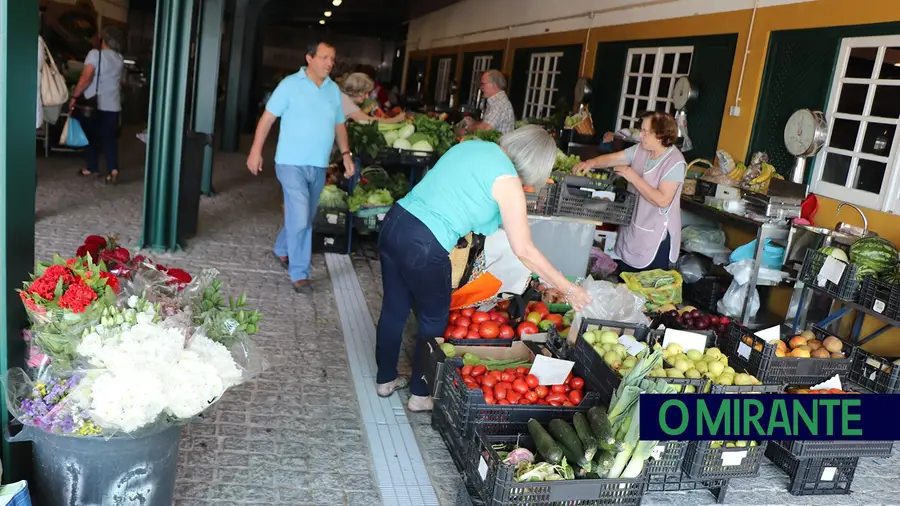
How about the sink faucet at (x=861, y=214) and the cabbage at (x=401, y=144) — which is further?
the cabbage at (x=401, y=144)

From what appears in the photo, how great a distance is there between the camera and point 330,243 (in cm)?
759

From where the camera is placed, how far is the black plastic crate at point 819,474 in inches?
152

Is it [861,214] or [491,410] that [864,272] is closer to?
[861,214]

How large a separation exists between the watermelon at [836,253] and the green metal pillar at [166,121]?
511 centimetres

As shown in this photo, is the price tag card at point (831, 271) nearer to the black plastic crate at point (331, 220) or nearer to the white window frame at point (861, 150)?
the white window frame at point (861, 150)

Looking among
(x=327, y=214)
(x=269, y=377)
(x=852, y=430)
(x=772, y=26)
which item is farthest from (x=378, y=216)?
(x=852, y=430)

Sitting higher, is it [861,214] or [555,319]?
[861,214]

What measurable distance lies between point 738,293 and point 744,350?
238 cm

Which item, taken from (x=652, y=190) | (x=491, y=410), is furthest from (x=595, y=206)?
(x=491, y=410)

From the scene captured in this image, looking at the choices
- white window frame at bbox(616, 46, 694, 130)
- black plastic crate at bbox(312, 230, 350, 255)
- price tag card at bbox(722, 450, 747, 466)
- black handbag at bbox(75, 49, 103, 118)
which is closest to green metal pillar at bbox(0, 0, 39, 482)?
price tag card at bbox(722, 450, 747, 466)

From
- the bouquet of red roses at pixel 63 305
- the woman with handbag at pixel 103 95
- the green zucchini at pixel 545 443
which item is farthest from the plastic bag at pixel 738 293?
the woman with handbag at pixel 103 95

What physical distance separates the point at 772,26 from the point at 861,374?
387 cm

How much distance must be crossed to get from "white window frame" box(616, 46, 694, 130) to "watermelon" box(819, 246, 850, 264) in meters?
3.36

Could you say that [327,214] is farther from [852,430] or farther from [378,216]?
[852,430]
